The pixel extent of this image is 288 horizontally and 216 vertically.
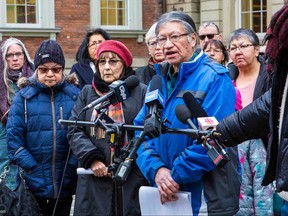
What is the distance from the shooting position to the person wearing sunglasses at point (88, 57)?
8.45 meters

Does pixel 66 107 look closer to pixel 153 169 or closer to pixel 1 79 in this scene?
pixel 1 79

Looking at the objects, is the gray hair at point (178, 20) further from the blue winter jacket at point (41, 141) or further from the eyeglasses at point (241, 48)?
the eyeglasses at point (241, 48)

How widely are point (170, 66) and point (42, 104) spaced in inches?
71.5

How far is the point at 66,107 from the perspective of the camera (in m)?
7.03

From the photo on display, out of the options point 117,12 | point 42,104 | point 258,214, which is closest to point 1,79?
point 42,104

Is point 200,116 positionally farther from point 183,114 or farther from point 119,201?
point 119,201

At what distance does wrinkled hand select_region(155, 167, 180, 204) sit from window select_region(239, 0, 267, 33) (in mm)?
14023

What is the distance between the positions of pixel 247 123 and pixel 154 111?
61 cm

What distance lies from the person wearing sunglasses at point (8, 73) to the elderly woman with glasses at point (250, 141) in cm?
200

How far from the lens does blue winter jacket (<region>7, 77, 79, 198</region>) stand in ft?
22.7

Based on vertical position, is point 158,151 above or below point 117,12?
below

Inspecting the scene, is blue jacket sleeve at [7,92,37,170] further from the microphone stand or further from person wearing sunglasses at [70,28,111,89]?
the microphone stand

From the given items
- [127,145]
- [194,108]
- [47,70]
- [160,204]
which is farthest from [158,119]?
[47,70]

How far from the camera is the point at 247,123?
4.22 meters
